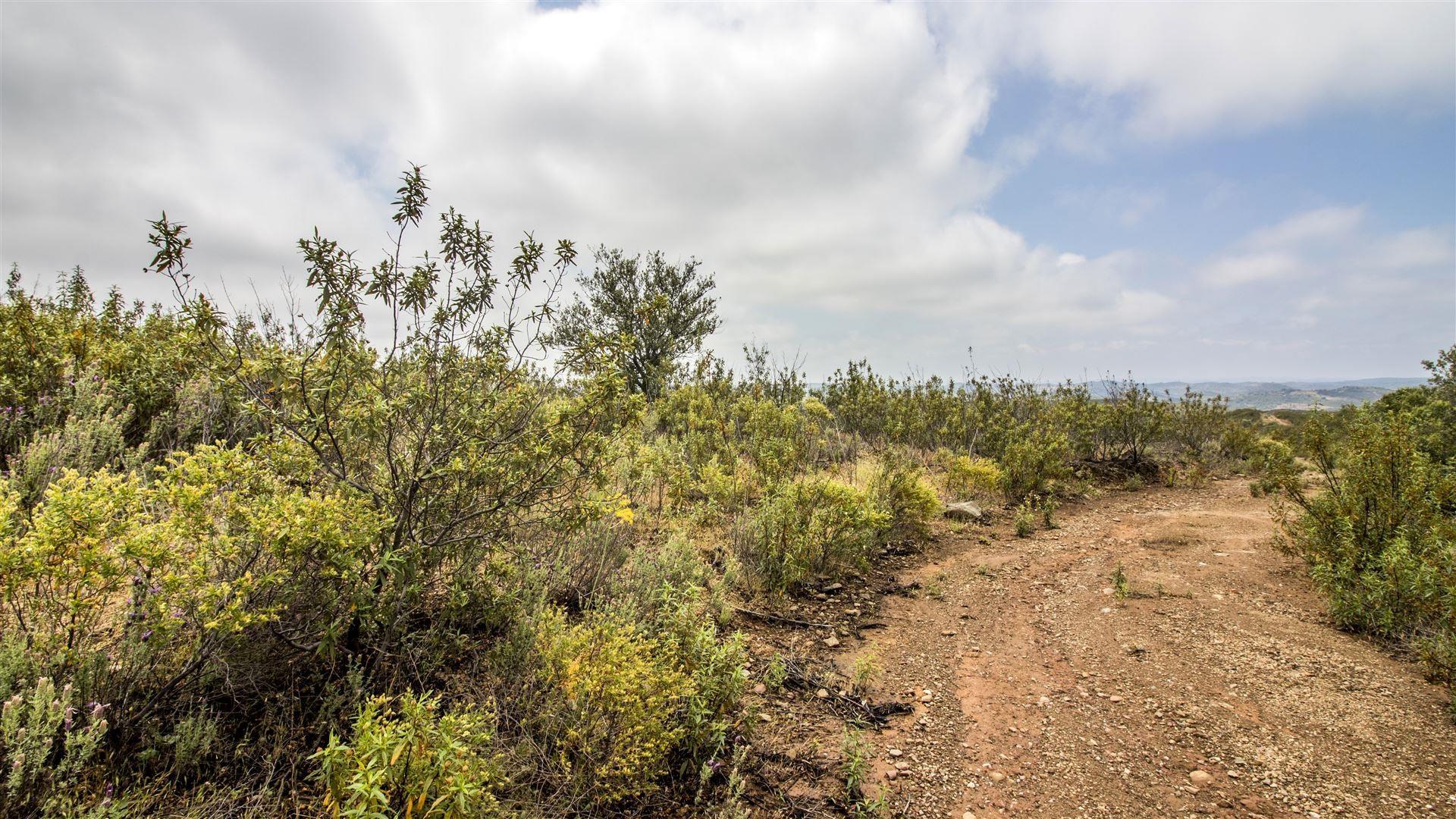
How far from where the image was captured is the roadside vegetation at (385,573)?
2064 mm

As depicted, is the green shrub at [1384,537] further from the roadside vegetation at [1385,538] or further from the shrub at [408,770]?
the shrub at [408,770]

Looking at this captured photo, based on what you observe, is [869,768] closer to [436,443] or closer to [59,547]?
[436,443]

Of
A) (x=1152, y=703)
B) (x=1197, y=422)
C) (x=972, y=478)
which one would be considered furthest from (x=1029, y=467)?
(x=1197, y=422)

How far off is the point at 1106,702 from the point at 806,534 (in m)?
2.80

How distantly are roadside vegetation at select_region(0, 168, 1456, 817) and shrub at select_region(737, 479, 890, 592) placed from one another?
0.04 m

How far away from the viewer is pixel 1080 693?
3.95 meters

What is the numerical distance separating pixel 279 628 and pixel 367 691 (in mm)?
540

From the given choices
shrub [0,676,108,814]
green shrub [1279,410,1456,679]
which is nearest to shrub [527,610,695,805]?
shrub [0,676,108,814]

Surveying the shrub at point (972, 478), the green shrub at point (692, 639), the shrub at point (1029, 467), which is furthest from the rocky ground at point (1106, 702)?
the shrub at point (1029, 467)

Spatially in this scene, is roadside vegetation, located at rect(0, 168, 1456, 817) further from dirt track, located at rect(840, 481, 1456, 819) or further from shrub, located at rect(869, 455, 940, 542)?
shrub, located at rect(869, 455, 940, 542)

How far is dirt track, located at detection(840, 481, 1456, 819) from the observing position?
2.95 m

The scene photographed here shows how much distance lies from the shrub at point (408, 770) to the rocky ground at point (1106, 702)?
1.68 m

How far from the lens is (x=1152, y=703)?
375 cm

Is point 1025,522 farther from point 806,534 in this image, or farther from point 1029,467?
point 806,534
